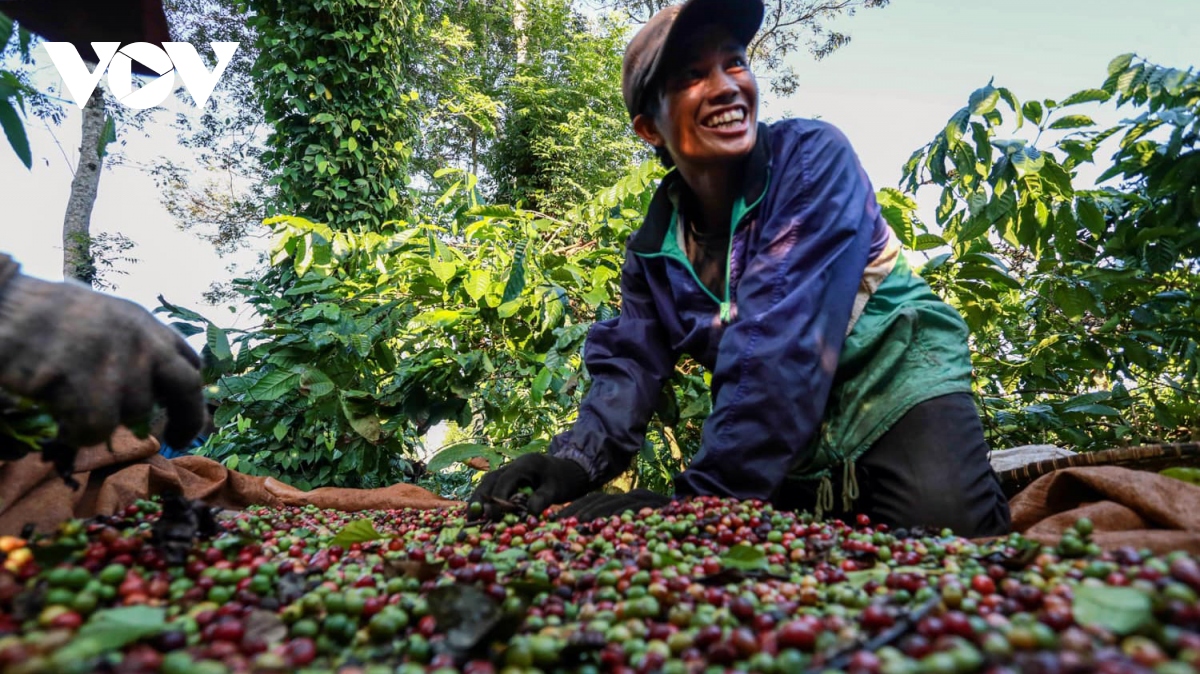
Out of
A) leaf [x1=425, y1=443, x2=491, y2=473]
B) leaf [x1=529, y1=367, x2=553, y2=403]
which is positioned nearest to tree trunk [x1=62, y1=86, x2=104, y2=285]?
leaf [x1=425, y1=443, x2=491, y2=473]

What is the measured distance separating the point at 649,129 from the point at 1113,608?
1968 millimetres

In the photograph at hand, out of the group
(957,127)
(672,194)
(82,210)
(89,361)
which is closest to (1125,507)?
(672,194)

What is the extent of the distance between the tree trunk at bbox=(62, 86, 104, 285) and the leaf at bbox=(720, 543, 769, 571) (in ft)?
47.6

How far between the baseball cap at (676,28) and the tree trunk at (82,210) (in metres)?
13.5

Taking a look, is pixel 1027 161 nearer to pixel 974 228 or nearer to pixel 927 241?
pixel 974 228

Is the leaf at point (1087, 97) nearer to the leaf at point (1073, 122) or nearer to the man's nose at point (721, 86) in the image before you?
the leaf at point (1073, 122)

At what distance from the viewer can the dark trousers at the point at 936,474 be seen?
183cm

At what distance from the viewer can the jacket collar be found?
2.11m

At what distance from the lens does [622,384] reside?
7.45ft

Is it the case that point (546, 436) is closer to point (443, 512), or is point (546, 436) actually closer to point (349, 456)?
point (349, 456)

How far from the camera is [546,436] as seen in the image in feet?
12.2

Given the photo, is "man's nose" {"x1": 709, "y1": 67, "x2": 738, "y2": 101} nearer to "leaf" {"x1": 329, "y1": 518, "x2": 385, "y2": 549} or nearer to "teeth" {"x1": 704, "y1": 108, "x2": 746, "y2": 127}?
"teeth" {"x1": 704, "y1": 108, "x2": 746, "y2": 127}

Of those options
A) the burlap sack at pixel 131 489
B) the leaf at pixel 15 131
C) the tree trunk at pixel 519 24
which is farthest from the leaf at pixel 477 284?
the tree trunk at pixel 519 24

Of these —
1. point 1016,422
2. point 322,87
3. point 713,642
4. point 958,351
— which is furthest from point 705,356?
point 322,87
